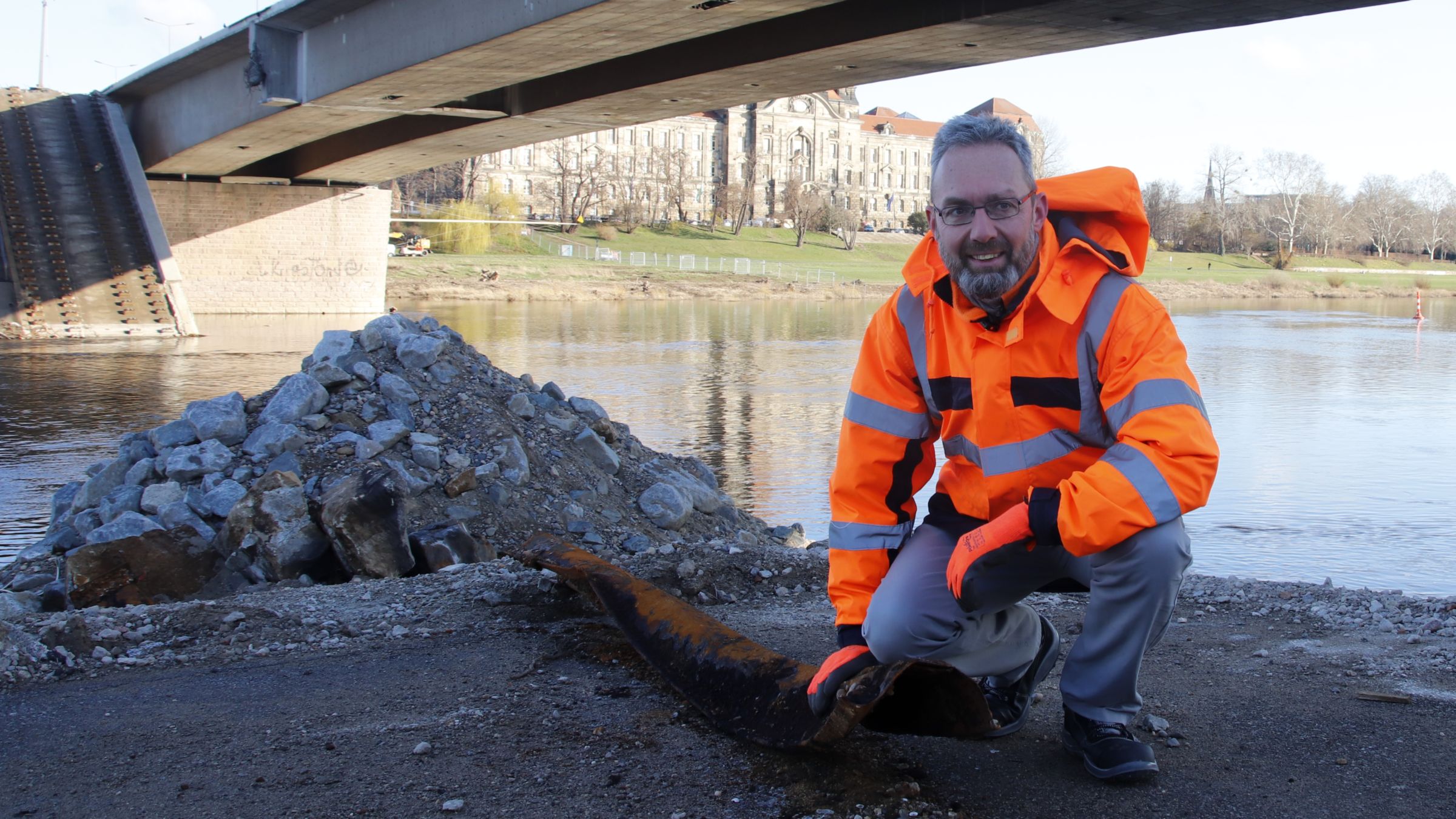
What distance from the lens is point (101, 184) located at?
27.4 m

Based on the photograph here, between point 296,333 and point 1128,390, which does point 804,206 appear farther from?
point 1128,390

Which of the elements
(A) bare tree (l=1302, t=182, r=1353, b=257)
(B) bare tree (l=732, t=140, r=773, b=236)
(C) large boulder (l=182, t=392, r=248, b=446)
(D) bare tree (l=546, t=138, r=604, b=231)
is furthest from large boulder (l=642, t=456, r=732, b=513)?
(A) bare tree (l=1302, t=182, r=1353, b=257)

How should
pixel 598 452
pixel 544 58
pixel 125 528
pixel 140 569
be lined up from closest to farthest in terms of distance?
pixel 140 569, pixel 125 528, pixel 598 452, pixel 544 58

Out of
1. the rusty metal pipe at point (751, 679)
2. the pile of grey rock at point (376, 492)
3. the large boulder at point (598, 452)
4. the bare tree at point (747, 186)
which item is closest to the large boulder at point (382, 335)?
the pile of grey rock at point (376, 492)

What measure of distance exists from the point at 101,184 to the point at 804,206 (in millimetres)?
56432

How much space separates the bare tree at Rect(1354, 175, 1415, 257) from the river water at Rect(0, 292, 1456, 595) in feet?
242

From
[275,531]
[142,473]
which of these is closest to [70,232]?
[142,473]

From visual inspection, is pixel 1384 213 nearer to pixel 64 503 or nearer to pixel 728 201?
pixel 728 201

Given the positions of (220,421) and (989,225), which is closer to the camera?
(989,225)

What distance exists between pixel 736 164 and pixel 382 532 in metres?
98.6

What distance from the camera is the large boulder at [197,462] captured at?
258 inches

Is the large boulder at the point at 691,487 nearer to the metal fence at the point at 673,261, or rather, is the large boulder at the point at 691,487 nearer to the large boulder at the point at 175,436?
the large boulder at the point at 175,436

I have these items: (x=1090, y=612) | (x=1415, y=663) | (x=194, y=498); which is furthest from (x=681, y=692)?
(x=194, y=498)

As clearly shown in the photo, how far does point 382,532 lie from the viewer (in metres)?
5.47
